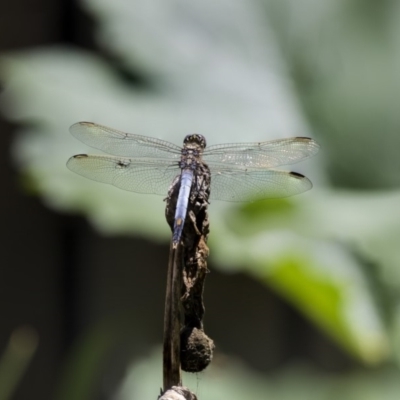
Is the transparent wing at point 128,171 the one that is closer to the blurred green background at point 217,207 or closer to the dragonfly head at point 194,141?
the dragonfly head at point 194,141

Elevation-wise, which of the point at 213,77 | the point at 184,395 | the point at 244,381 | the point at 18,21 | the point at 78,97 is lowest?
the point at 184,395

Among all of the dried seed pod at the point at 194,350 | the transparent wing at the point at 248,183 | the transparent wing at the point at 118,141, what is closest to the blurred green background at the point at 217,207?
the transparent wing at the point at 248,183

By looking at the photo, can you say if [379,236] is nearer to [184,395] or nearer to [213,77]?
[213,77]

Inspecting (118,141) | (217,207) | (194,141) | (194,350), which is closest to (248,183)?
(194,141)

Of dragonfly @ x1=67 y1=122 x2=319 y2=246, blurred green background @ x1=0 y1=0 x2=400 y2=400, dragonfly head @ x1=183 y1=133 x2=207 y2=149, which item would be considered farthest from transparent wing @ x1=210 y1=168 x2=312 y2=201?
blurred green background @ x1=0 y1=0 x2=400 y2=400

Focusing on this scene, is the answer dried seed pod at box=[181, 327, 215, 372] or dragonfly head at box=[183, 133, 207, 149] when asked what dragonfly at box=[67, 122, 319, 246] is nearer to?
dragonfly head at box=[183, 133, 207, 149]

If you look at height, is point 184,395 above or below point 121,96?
below

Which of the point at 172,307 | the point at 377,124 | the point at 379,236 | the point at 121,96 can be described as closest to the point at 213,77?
the point at 121,96
